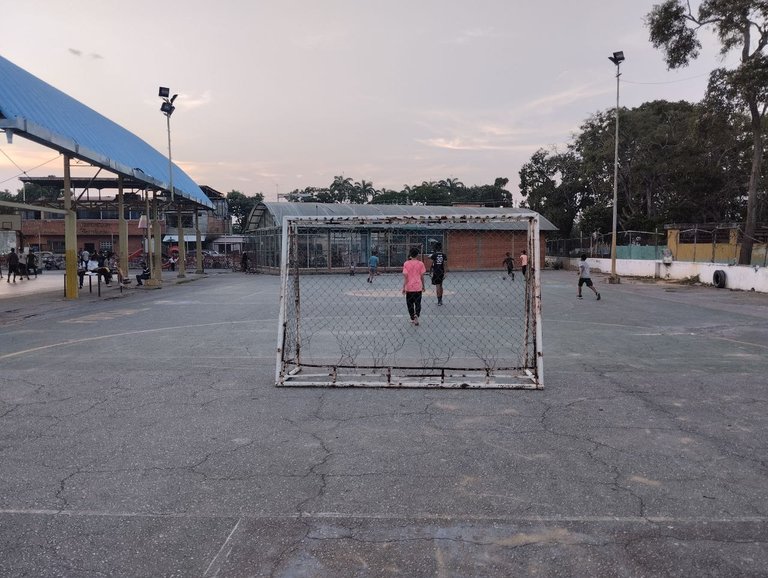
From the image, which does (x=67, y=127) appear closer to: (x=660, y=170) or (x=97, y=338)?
(x=97, y=338)

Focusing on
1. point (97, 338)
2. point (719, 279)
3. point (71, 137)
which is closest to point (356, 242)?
point (719, 279)

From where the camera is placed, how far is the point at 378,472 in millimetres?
4328

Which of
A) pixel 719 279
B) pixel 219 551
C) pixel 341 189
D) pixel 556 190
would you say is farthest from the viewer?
pixel 341 189

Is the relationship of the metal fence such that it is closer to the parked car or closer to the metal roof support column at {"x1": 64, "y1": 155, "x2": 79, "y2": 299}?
the metal roof support column at {"x1": 64, "y1": 155, "x2": 79, "y2": 299}

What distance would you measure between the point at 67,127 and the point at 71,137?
80cm

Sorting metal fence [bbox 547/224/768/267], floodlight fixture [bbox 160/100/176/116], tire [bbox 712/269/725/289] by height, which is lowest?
tire [bbox 712/269/725/289]

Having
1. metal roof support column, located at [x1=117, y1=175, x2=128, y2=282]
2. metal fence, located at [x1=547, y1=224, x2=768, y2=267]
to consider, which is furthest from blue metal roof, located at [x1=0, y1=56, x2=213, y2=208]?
metal fence, located at [x1=547, y1=224, x2=768, y2=267]

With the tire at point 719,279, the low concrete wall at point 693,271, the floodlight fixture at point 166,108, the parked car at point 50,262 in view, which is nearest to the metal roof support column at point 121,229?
the floodlight fixture at point 166,108

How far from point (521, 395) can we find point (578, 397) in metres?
0.66

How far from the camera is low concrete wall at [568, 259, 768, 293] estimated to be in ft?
75.6

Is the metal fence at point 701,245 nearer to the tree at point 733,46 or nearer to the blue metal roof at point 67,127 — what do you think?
the tree at point 733,46

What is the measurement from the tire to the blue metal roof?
25.5 m

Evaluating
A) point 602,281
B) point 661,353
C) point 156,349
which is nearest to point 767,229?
point 602,281

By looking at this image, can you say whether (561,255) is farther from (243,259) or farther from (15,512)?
(15,512)
